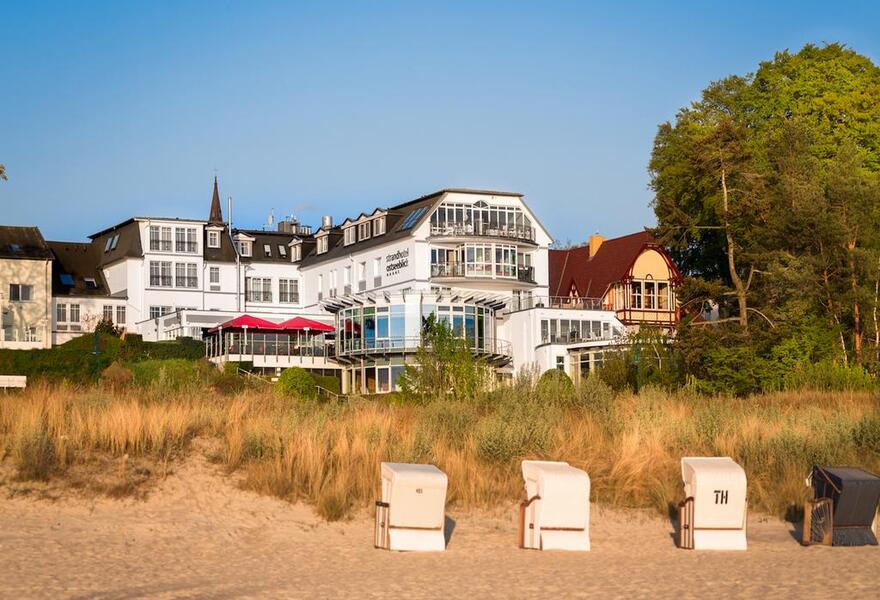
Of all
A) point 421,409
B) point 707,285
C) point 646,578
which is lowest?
point 646,578

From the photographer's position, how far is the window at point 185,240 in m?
84.1

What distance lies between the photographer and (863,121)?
59156 millimetres

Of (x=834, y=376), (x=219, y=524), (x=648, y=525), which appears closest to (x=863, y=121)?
(x=834, y=376)

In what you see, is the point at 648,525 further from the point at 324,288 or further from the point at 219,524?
the point at 324,288

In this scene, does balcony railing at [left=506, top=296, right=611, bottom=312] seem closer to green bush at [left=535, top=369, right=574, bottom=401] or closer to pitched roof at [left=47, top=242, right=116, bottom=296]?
pitched roof at [left=47, top=242, right=116, bottom=296]

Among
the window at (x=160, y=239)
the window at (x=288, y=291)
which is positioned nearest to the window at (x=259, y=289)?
the window at (x=288, y=291)

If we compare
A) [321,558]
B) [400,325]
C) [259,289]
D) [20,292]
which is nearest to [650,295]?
[400,325]

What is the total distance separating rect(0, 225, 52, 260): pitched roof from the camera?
7906 cm

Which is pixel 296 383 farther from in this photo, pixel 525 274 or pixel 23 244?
pixel 23 244

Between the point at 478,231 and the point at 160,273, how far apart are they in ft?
67.2

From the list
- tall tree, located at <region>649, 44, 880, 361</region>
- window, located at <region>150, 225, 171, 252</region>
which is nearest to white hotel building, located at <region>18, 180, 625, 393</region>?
window, located at <region>150, 225, 171, 252</region>

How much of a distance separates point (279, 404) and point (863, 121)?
134 feet

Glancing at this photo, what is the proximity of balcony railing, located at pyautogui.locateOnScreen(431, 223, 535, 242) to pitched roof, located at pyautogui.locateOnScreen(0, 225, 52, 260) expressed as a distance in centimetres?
2337

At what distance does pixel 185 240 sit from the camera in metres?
84.2
